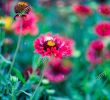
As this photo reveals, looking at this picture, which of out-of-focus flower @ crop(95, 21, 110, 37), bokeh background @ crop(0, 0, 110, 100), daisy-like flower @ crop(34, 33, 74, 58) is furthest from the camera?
out-of-focus flower @ crop(95, 21, 110, 37)

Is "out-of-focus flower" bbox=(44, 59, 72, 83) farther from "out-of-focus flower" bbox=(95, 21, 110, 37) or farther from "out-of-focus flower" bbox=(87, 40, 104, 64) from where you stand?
"out-of-focus flower" bbox=(95, 21, 110, 37)

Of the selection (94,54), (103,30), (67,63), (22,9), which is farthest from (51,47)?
(67,63)

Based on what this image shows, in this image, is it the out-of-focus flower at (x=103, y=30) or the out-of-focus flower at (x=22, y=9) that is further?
the out-of-focus flower at (x=103, y=30)

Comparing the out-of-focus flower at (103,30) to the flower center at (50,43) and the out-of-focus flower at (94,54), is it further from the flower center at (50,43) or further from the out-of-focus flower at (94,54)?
the flower center at (50,43)

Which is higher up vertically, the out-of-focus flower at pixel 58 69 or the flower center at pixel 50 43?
the flower center at pixel 50 43

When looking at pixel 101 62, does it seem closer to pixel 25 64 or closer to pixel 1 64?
pixel 25 64

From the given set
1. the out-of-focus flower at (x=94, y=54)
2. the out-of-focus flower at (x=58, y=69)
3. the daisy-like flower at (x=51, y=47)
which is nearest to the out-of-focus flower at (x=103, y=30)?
the out-of-focus flower at (x=94, y=54)

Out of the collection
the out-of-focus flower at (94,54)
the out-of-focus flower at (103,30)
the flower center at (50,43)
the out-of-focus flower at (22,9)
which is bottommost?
the out-of-focus flower at (94,54)

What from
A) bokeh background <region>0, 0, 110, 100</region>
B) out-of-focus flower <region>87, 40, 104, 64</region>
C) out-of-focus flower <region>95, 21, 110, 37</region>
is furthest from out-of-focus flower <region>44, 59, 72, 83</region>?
out-of-focus flower <region>95, 21, 110, 37</region>
